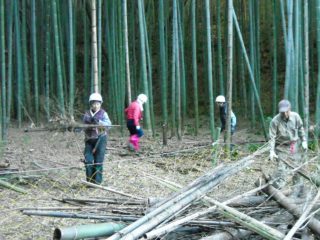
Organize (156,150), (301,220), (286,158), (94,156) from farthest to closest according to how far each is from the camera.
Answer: (156,150) → (94,156) → (286,158) → (301,220)

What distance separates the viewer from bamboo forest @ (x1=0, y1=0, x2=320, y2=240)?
12.3 feet

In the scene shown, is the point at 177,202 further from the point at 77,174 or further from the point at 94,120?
the point at 77,174

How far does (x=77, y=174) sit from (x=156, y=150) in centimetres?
243

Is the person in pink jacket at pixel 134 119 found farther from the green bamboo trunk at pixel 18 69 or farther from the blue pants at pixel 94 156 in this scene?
the green bamboo trunk at pixel 18 69

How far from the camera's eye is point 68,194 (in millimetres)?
5922

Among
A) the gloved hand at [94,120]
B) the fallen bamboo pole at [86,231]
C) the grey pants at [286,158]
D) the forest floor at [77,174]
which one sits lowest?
the forest floor at [77,174]

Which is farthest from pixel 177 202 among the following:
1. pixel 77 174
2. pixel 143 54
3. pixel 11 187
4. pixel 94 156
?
pixel 143 54

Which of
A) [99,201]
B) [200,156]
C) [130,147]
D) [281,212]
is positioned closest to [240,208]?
[281,212]

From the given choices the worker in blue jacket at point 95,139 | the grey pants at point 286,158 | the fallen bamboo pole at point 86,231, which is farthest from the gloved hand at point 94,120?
the fallen bamboo pole at point 86,231

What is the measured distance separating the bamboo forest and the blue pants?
0.01 m

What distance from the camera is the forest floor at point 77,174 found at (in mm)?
4703

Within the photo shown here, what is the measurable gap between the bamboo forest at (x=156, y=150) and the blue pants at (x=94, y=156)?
0.04 ft

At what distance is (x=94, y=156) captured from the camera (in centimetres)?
655

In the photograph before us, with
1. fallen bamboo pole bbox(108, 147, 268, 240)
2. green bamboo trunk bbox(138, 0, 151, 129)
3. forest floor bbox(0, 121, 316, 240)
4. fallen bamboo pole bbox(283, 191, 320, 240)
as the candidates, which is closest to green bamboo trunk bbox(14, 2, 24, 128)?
forest floor bbox(0, 121, 316, 240)
